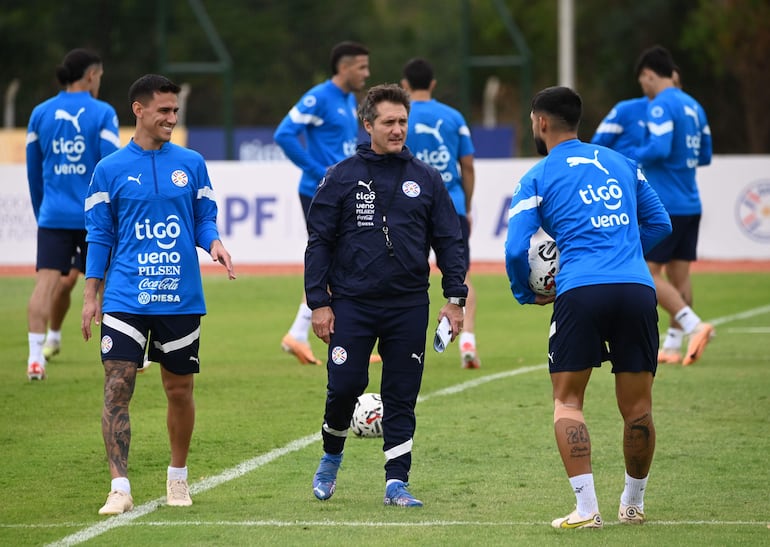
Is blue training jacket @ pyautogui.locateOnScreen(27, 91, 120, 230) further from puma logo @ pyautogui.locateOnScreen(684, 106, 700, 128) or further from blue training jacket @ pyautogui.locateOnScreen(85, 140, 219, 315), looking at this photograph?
puma logo @ pyautogui.locateOnScreen(684, 106, 700, 128)

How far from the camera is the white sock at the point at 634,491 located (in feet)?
22.0

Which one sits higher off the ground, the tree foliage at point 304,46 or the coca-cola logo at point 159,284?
the tree foliage at point 304,46

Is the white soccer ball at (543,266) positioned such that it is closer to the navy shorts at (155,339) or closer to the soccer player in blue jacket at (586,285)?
the soccer player in blue jacket at (586,285)

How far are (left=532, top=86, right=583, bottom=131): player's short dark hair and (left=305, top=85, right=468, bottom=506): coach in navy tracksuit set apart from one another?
30.6 inches

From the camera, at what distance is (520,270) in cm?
662

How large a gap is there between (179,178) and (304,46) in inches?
1369

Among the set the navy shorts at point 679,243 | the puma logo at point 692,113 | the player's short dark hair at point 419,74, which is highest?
the player's short dark hair at point 419,74

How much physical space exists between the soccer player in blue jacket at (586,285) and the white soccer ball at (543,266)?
4 centimetres

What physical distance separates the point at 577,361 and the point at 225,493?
6.83 ft

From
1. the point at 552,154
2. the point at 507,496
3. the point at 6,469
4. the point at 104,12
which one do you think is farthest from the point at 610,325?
the point at 104,12

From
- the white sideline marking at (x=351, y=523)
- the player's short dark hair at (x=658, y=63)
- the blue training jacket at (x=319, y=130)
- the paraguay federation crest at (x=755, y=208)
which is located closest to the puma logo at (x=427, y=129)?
the blue training jacket at (x=319, y=130)

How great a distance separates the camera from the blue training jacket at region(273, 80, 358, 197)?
12.1m

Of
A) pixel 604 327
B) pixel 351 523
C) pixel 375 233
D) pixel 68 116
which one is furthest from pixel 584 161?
pixel 68 116

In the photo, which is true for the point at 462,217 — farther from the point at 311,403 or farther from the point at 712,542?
the point at 712,542
